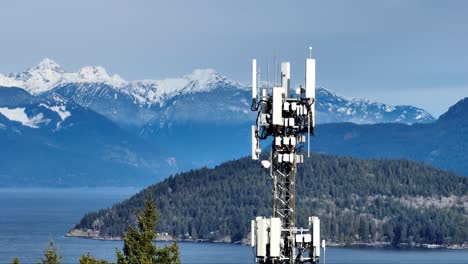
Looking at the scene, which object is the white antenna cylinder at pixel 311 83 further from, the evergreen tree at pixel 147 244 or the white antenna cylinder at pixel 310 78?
Answer: the evergreen tree at pixel 147 244

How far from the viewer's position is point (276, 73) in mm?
50531

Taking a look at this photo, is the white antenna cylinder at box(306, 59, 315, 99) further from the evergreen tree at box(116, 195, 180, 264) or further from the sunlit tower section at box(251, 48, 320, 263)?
the evergreen tree at box(116, 195, 180, 264)

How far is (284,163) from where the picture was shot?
47375mm

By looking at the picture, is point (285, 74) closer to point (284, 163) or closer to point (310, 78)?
point (310, 78)

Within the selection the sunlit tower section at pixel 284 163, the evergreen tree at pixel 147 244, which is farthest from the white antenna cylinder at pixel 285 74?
the evergreen tree at pixel 147 244

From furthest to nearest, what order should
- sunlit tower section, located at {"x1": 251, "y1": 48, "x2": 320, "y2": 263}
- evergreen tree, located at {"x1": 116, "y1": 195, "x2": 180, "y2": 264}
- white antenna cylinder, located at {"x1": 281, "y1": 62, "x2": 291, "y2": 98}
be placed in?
evergreen tree, located at {"x1": 116, "y1": 195, "x2": 180, "y2": 264}
white antenna cylinder, located at {"x1": 281, "y1": 62, "x2": 291, "y2": 98}
sunlit tower section, located at {"x1": 251, "y1": 48, "x2": 320, "y2": 263}

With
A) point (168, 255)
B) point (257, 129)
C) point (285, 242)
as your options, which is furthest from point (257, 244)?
point (168, 255)

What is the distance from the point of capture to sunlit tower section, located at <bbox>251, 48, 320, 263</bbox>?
46.9 m

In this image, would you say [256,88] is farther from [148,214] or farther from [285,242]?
[148,214]

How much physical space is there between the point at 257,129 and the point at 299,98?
1.89 meters

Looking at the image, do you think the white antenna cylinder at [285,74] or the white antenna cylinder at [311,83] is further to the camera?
the white antenna cylinder at [285,74]

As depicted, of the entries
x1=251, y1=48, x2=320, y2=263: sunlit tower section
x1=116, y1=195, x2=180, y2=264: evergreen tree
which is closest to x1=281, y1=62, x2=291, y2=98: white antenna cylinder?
x1=251, y1=48, x2=320, y2=263: sunlit tower section

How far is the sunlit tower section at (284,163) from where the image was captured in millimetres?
46906

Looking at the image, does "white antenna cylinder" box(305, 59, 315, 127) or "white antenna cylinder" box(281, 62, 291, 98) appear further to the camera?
"white antenna cylinder" box(281, 62, 291, 98)
